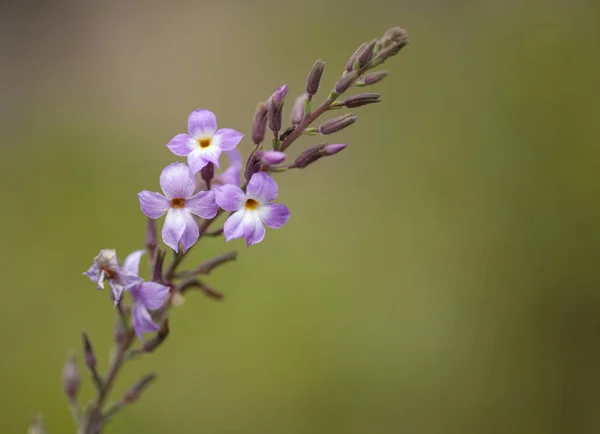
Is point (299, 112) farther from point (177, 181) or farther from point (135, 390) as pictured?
point (135, 390)

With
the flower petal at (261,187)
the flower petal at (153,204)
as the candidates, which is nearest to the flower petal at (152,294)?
the flower petal at (153,204)

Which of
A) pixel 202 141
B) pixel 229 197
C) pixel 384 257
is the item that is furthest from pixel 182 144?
pixel 384 257

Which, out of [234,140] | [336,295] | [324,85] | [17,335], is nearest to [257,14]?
[324,85]

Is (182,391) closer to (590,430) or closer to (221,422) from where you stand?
(221,422)

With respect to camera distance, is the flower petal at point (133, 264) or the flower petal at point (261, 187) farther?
the flower petal at point (133, 264)

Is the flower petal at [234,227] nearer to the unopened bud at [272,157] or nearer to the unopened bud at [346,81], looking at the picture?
the unopened bud at [272,157]

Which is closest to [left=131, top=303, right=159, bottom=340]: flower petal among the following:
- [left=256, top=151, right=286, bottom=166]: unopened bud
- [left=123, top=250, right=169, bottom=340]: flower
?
[left=123, top=250, right=169, bottom=340]: flower

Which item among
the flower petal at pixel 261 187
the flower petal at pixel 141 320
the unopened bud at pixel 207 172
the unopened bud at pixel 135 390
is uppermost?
the unopened bud at pixel 207 172
